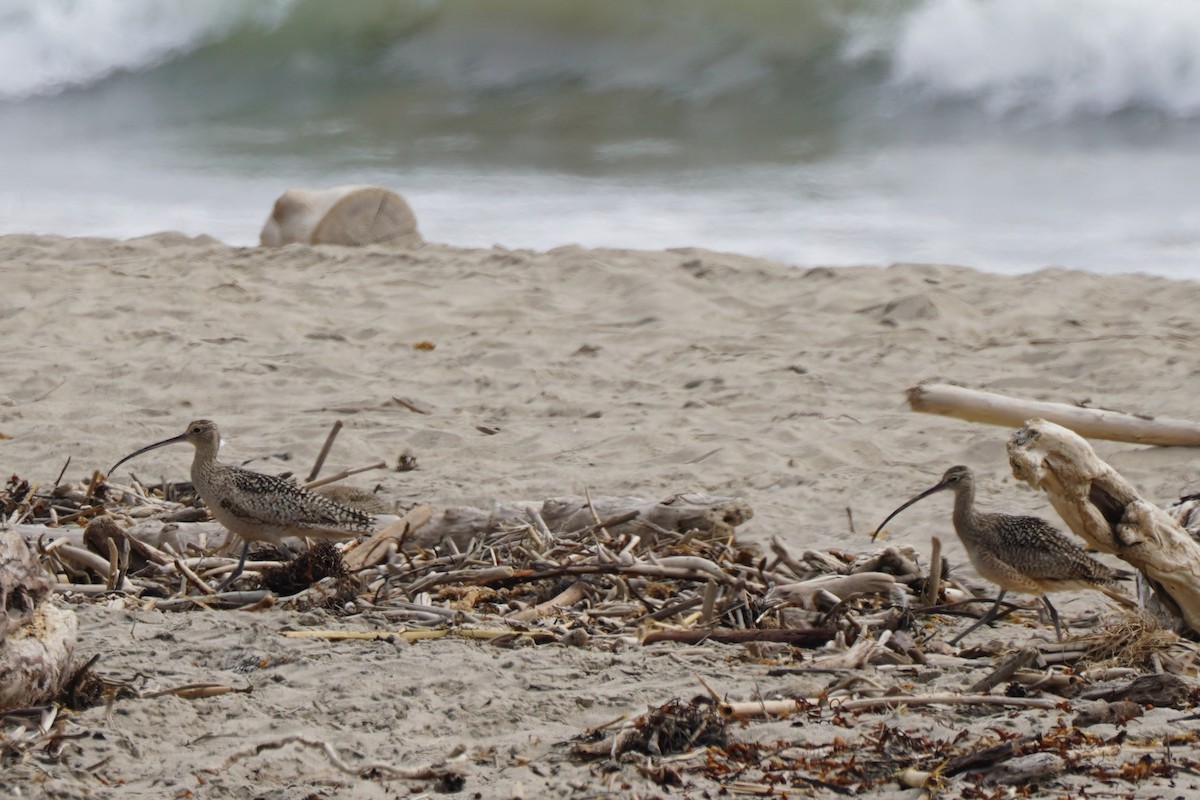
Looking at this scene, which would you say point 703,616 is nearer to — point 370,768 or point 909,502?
point 909,502

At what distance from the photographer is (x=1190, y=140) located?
1711 centimetres

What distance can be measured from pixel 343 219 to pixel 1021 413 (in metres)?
6.96

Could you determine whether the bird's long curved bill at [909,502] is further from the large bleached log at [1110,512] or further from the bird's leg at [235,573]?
the bird's leg at [235,573]

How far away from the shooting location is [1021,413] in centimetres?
635

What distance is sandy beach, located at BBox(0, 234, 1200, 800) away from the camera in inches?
150

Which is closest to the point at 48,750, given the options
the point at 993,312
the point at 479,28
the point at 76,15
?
the point at 993,312

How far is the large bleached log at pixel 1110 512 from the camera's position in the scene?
472cm

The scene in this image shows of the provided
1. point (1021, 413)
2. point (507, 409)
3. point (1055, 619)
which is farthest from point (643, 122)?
point (1055, 619)

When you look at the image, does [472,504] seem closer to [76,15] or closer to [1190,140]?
[1190,140]

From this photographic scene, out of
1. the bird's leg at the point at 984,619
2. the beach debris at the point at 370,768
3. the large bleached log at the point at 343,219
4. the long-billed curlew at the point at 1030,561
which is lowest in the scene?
the beach debris at the point at 370,768

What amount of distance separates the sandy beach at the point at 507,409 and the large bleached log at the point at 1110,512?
0.48 metres

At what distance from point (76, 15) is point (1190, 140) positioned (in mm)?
14524

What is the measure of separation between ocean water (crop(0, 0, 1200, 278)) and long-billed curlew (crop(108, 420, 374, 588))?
8288 mm

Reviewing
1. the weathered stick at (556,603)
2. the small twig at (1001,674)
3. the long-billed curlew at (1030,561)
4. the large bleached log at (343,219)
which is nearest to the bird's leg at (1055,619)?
the long-billed curlew at (1030,561)
